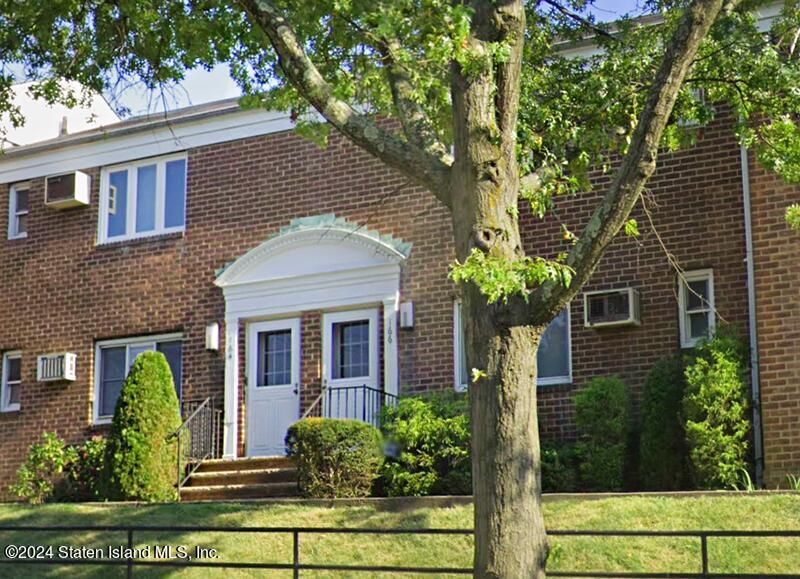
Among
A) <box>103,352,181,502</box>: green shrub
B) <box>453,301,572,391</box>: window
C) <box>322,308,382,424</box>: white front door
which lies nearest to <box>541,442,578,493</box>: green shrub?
<box>453,301,572,391</box>: window

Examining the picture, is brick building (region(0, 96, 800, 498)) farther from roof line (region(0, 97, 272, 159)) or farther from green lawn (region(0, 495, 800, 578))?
green lawn (region(0, 495, 800, 578))

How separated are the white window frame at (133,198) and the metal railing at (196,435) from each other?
123 inches

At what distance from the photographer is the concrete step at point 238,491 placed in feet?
57.2

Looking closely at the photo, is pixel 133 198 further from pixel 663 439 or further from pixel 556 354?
pixel 663 439

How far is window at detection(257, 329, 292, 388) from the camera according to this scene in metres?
20.0

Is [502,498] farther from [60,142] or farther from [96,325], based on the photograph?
[60,142]

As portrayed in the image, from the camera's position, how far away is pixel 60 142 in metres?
22.3

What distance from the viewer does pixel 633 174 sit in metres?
9.45

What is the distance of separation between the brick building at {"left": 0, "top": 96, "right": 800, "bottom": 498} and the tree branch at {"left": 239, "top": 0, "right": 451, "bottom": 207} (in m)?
5.95

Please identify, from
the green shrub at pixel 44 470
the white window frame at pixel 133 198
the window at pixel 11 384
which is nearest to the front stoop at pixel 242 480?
the green shrub at pixel 44 470

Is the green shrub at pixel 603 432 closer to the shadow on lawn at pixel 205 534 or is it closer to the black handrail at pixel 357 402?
the shadow on lawn at pixel 205 534

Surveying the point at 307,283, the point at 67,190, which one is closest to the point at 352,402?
the point at 307,283

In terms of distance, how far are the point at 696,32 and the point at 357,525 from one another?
289 inches

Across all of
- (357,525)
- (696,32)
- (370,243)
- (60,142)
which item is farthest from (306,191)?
(696,32)
